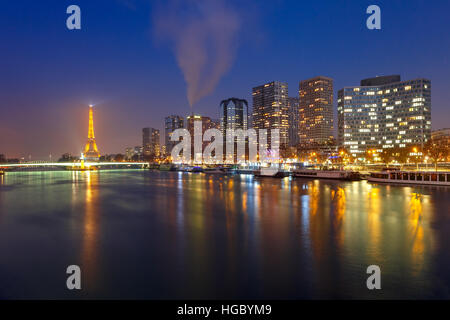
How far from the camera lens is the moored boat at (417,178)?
47944 millimetres

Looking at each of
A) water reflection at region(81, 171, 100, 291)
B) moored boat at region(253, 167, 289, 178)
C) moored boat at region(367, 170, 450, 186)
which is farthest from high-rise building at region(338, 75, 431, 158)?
water reflection at region(81, 171, 100, 291)

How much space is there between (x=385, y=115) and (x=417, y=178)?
135000mm

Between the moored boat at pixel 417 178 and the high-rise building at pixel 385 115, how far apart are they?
121 meters

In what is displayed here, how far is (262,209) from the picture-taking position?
26188 mm

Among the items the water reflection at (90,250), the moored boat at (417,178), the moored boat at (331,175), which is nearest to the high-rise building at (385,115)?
the moored boat at (331,175)

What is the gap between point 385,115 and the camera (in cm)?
16912

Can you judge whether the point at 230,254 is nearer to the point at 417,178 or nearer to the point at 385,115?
the point at 417,178

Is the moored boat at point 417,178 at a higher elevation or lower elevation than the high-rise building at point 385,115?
lower

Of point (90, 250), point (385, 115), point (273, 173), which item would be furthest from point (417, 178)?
point (385, 115)

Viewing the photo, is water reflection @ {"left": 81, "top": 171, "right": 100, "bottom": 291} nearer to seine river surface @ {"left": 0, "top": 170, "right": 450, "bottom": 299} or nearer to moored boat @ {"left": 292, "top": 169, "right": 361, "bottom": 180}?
seine river surface @ {"left": 0, "top": 170, "right": 450, "bottom": 299}

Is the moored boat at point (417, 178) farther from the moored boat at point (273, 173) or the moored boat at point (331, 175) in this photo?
the moored boat at point (273, 173)

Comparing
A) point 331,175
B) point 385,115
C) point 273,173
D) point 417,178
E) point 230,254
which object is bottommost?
point 273,173

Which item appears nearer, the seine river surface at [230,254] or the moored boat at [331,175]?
the seine river surface at [230,254]
